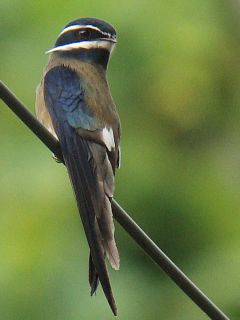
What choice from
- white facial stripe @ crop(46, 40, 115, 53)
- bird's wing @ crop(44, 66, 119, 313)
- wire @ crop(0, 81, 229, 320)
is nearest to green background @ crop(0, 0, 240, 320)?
white facial stripe @ crop(46, 40, 115, 53)

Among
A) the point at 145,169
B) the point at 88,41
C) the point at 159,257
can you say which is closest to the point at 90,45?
the point at 88,41

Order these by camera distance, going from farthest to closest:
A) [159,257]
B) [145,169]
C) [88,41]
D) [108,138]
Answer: [145,169], [88,41], [108,138], [159,257]

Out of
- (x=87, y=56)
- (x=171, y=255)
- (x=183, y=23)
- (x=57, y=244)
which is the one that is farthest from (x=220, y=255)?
(x=87, y=56)

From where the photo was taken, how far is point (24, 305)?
4.41 metres

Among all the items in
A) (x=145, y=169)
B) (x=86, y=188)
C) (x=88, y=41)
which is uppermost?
(x=88, y=41)

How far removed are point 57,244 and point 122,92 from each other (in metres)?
0.97

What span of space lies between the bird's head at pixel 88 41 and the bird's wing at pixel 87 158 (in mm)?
76

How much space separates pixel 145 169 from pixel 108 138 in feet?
7.37

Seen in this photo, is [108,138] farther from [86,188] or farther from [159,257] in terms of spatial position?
[159,257]

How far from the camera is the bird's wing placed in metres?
2.35

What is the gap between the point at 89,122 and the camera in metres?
2.74

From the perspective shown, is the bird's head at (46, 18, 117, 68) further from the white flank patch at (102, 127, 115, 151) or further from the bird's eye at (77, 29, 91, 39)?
the white flank patch at (102, 127, 115, 151)

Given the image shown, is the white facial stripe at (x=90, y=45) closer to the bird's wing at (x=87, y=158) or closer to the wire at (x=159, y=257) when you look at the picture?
the bird's wing at (x=87, y=158)

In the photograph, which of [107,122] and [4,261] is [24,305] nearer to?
[4,261]
